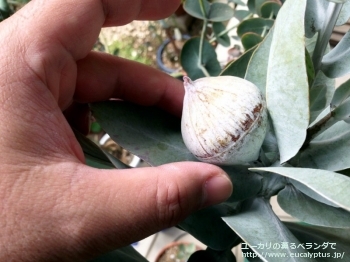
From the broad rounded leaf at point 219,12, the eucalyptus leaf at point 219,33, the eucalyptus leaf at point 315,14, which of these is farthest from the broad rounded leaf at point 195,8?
the eucalyptus leaf at point 315,14

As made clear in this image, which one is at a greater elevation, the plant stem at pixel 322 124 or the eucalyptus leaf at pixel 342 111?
the eucalyptus leaf at pixel 342 111

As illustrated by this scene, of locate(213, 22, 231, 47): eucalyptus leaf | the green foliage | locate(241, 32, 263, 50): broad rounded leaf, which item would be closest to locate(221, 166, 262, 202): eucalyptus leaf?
the green foliage

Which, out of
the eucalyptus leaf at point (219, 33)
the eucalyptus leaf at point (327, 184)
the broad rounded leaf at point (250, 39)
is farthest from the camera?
the eucalyptus leaf at point (219, 33)

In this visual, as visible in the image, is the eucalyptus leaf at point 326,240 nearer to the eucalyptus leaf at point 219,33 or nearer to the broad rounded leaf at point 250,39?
the broad rounded leaf at point 250,39

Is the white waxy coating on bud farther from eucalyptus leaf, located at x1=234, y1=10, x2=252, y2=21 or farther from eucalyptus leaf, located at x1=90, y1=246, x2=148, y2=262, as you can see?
eucalyptus leaf, located at x1=234, y1=10, x2=252, y2=21

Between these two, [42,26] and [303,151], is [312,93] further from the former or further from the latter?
[42,26]

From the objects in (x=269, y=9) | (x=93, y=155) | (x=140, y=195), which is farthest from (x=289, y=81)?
(x=269, y=9)
